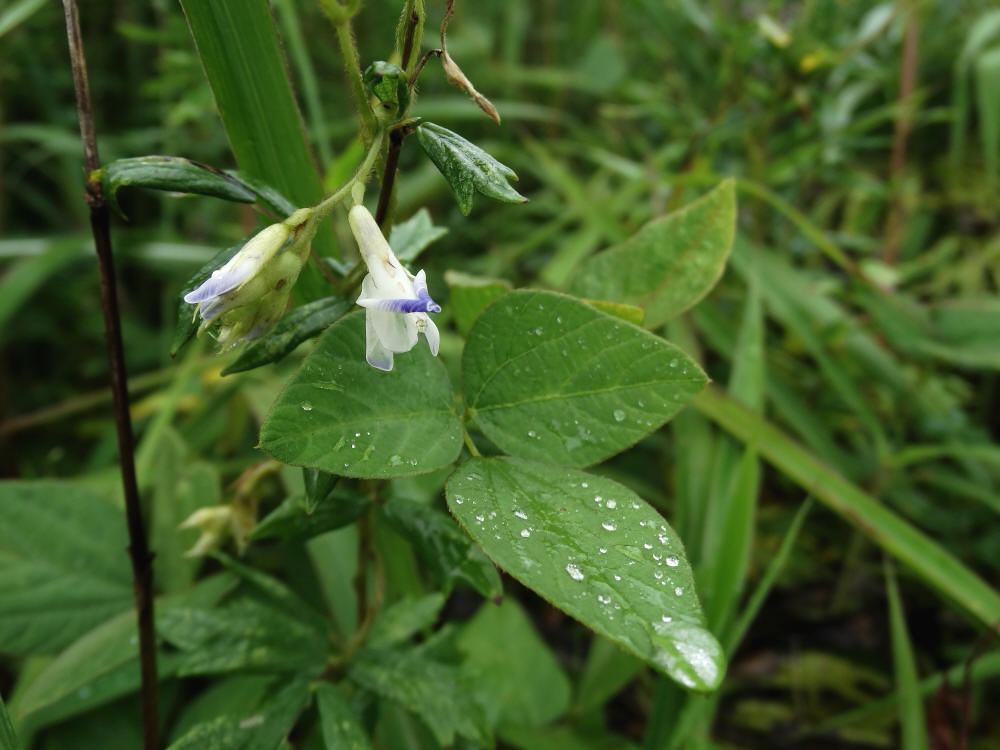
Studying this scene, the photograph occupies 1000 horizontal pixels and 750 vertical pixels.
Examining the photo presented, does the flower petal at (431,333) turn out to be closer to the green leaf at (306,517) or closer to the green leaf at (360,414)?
the green leaf at (360,414)

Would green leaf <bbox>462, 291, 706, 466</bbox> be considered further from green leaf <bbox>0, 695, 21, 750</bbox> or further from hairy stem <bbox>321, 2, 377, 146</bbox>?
green leaf <bbox>0, 695, 21, 750</bbox>

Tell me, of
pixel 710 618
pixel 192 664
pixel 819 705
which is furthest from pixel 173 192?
pixel 819 705

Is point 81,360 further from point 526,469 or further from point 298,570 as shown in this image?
point 526,469

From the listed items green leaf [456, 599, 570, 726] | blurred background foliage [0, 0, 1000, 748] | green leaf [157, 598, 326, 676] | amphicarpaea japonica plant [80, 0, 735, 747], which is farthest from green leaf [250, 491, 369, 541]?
green leaf [456, 599, 570, 726]

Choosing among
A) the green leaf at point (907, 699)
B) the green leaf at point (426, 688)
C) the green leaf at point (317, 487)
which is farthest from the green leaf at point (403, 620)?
the green leaf at point (907, 699)

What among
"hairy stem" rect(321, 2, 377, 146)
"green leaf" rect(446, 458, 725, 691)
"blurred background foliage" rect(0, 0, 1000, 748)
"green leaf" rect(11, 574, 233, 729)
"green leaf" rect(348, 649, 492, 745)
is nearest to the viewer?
"green leaf" rect(446, 458, 725, 691)
